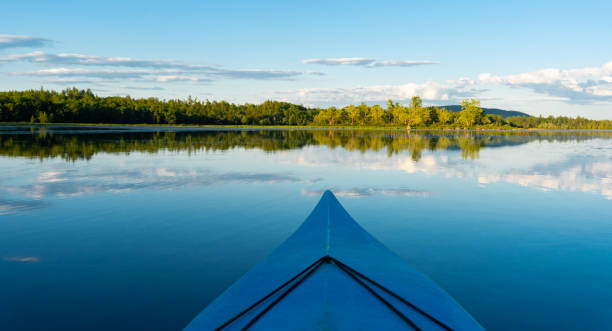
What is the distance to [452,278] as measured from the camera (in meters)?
6.95

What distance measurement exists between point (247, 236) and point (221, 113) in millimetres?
149163

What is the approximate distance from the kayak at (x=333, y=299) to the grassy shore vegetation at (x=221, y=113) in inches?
4303

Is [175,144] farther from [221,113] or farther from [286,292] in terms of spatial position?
[221,113]

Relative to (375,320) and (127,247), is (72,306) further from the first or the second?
(375,320)

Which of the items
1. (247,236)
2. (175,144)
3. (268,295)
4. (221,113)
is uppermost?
(221,113)

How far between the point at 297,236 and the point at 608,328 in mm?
4510

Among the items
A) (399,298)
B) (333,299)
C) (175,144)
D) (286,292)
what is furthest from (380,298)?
(175,144)

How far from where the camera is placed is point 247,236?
9.19 metres

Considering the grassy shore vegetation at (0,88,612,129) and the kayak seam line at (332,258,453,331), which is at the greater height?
the grassy shore vegetation at (0,88,612,129)

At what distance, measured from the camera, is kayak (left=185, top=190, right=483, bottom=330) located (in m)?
3.39

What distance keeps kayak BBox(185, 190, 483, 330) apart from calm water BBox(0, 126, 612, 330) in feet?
6.18

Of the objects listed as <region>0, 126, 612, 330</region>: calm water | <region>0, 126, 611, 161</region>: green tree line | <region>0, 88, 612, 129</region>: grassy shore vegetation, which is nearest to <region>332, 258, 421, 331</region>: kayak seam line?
<region>0, 126, 612, 330</region>: calm water

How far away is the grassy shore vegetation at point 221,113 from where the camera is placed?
97681 millimetres

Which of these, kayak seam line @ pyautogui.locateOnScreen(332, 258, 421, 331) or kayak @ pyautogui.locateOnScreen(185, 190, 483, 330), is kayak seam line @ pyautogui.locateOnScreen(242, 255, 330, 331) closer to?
kayak @ pyautogui.locateOnScreen(185, 190, 483, 330)
